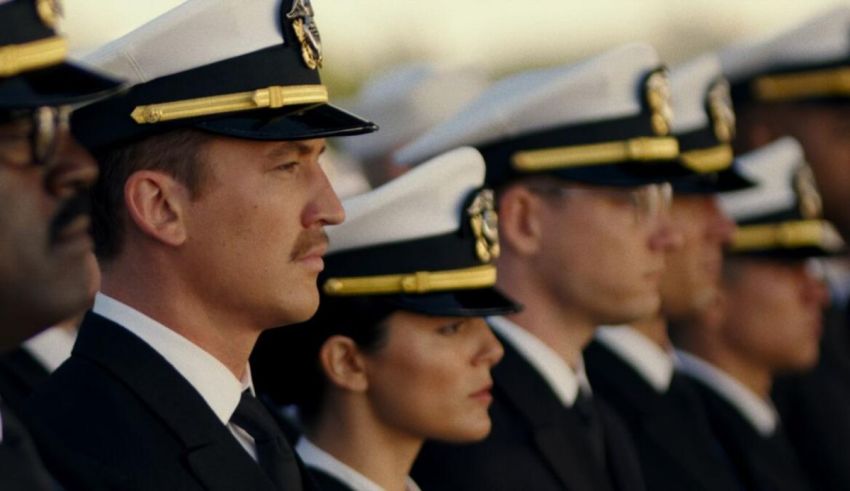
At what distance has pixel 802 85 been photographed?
30.9 ft

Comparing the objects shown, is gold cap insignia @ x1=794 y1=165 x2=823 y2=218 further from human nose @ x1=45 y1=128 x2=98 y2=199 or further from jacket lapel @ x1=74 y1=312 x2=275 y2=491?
human nose @ x1=45 y1=128 x2=98 y2=199

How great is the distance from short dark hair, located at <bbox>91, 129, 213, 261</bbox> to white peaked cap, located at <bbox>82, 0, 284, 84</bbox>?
0.15 metres

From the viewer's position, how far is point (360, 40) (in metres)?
25.3

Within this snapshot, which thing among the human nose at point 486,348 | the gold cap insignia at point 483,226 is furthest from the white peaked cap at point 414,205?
the human nose at point 486,348

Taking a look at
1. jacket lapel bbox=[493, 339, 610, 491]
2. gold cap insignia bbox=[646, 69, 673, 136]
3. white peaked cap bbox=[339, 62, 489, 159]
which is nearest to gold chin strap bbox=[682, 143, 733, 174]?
gold cap insignia bbox=[646, 69, 673, 136]

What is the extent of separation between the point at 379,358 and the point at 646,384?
1964 millimetres

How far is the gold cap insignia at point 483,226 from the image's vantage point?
5.36 metres

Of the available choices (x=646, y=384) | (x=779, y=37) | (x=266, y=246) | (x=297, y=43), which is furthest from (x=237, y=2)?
(x=779, y=37)

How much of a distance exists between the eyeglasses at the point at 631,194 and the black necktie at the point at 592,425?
1.86 feet

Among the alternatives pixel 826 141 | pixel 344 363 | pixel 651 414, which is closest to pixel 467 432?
pixel 344 363

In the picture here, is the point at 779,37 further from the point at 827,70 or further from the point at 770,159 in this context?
the point at 770,159

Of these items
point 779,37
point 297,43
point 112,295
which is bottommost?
point 779,37

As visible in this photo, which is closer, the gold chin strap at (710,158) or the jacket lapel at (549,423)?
the jacket lapel at (549,423)

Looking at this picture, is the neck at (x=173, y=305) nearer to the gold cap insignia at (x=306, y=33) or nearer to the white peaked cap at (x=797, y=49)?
the gold cap insignia at (x=306, y=33)
